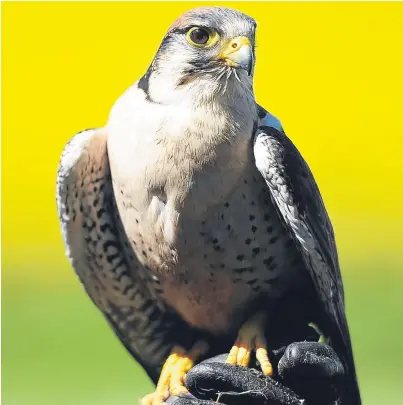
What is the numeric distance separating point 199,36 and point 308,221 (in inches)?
35.7

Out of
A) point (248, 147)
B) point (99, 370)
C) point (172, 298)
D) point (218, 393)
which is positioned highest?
point (99, 370)

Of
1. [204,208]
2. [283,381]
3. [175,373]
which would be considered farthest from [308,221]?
[175,373]

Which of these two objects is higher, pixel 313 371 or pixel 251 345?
pixel 251 345

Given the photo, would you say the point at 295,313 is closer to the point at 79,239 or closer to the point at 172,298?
the point at 172,298

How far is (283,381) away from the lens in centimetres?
639

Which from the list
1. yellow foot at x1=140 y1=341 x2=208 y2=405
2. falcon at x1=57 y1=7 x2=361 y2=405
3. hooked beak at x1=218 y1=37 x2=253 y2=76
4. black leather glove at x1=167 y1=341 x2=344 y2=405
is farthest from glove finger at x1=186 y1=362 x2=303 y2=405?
hooked beak at x1=218 y1=37 x2=253 y2=76

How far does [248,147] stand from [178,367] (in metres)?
1.10

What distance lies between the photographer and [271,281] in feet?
21.6

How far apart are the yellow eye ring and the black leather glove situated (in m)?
1.32

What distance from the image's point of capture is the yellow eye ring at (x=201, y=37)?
6289 millimetres

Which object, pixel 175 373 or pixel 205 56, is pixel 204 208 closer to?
pixel 205 56

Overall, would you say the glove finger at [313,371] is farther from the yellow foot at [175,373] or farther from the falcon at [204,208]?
the yellow foot at [175,373]

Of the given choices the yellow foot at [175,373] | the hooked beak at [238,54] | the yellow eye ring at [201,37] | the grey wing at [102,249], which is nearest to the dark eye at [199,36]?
the yellow eye ring at [201,37]

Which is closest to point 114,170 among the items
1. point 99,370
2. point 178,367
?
point 178,367
